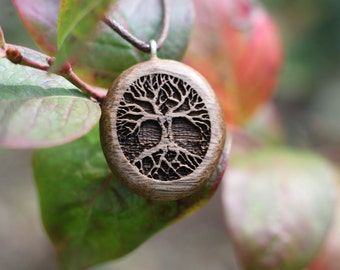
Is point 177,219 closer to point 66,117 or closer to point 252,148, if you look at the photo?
point 66,117

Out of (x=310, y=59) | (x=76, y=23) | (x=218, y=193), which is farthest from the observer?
(x=310, y=59)

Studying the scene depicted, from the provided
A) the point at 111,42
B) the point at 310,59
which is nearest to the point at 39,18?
the point at 111,42

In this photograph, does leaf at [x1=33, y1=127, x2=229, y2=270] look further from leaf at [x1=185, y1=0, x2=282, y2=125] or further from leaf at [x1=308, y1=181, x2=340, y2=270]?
leaf at [x1=308, y1=181, x2=340, y2=270]

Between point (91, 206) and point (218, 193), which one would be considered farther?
point (218, 193)

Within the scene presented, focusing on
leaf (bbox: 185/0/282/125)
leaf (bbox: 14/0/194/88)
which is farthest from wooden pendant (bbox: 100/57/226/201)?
leaf (bbox: 185/0/282/125)

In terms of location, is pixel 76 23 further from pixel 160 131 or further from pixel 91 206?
pixel 91 206

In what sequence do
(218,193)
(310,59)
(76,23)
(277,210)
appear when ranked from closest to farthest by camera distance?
(76,23) < (277,210) < (218,193) < (310,59)

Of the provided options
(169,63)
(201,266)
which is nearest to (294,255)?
(169,63)
